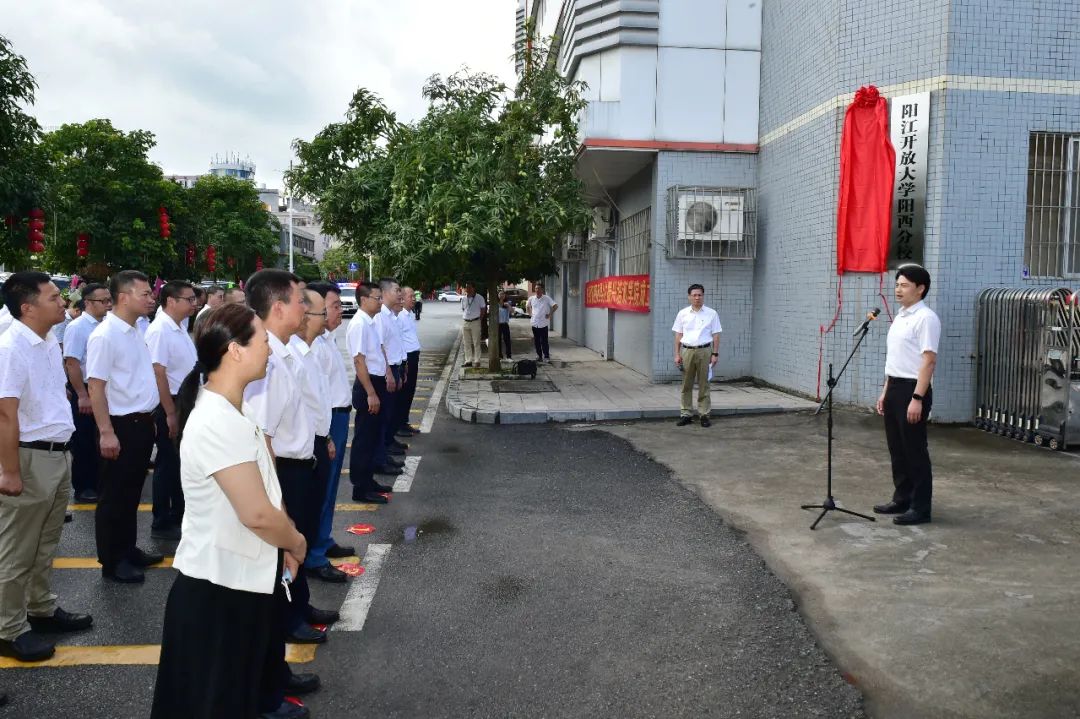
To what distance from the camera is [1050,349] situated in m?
8.76

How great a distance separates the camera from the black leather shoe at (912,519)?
6.19 metres

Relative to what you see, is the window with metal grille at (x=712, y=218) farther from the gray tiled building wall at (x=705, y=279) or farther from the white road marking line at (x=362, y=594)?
the white road marking line at (x=362, y=594)

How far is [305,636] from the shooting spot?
13.8 feet

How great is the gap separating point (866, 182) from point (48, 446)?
970 cm

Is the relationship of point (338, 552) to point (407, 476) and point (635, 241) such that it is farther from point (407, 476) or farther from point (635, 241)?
point (635, 241)

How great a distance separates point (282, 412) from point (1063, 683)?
372 cm

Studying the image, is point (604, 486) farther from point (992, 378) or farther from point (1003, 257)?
point (1003, 257)

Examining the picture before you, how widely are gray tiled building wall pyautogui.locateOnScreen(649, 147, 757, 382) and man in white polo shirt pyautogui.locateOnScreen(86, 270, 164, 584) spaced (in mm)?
10026

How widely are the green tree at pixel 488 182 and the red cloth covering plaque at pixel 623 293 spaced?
1781 mm

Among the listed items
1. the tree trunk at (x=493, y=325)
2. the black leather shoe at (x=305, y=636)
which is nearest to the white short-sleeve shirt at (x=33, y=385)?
the black leather shoe at (x=305, y=636)

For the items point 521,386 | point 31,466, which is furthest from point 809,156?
point 31,466

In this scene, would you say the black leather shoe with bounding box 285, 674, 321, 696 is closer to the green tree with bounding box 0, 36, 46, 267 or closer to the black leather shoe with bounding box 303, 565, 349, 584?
the black leather shoe with bounding box 303, 565, 349, 584

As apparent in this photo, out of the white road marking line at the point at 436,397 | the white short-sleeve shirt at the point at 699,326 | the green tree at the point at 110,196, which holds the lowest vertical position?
the white road marking line at the point at 436,397

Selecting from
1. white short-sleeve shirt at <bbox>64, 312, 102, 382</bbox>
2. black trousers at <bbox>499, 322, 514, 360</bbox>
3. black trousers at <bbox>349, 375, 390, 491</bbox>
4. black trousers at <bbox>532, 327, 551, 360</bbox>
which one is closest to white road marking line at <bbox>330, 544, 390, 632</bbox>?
black trousers at <bbox>349, 375, 390, 491</bbox>
